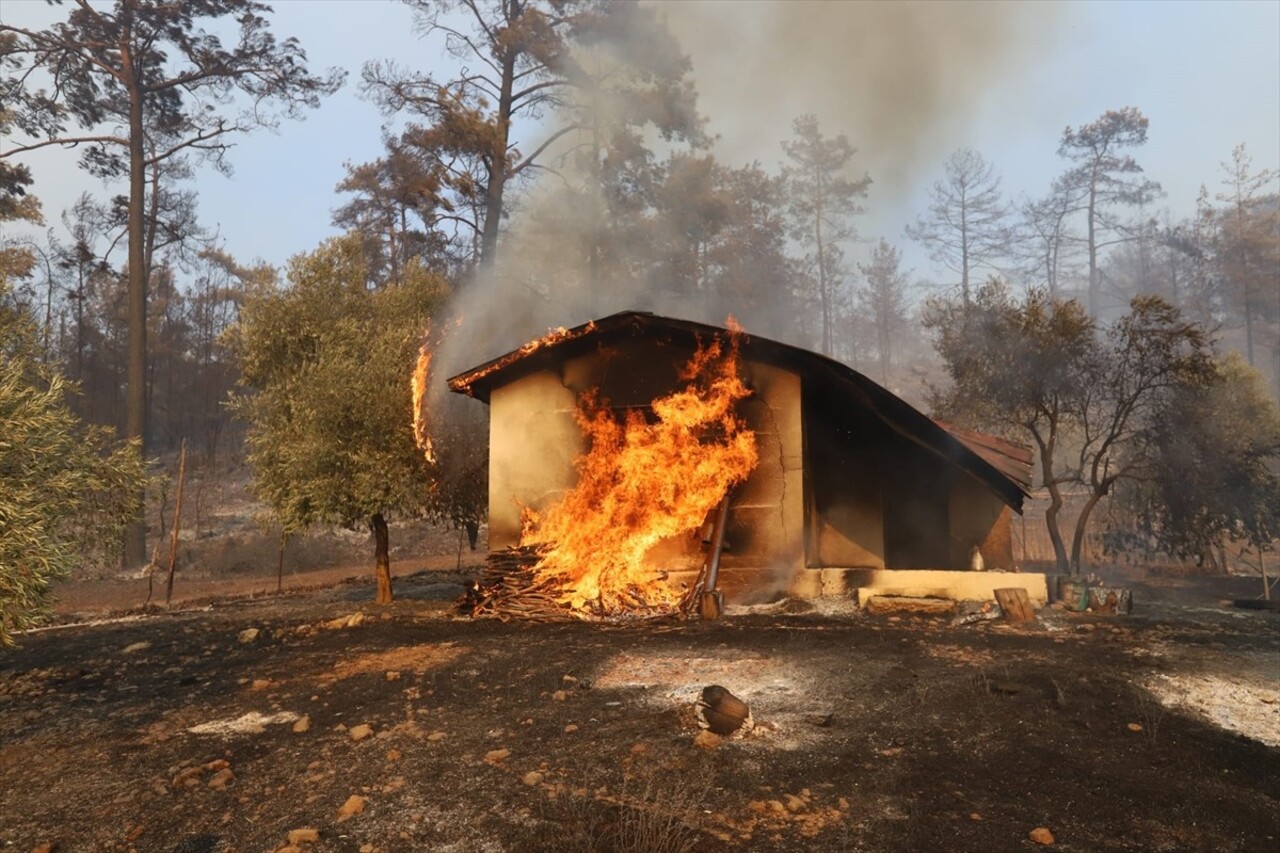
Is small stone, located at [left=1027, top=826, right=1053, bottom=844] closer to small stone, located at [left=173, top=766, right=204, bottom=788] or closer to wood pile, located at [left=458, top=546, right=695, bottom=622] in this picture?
small stone, located at [left=173, top=766, right=204, bottom=788]

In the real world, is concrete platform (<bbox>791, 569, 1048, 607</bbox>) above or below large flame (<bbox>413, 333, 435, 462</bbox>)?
below

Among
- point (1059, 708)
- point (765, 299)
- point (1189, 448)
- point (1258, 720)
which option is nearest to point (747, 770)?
point (1059, 708)

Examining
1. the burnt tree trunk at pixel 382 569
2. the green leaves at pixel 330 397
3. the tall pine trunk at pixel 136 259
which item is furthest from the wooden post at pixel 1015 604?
the tall pine trunk at pixel 136 259

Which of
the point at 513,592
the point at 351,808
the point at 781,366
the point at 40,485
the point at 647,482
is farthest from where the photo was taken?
the point at 781,366

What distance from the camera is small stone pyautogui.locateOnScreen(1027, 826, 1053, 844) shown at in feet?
17.4

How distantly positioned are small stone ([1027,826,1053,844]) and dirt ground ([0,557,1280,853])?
1.5 inches


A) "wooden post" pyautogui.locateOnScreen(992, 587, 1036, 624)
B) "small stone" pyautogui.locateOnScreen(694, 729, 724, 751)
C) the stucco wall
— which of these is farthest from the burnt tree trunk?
"wooden post" pyautogui.locateOnScreen(992, 587, 1036, 624)

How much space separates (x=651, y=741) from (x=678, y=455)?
334 inches

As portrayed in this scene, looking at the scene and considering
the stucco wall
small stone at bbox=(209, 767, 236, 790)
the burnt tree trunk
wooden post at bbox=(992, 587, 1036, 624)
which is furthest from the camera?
the burnt tree trunk

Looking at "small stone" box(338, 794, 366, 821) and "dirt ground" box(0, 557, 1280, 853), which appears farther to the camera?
"small stone" box(338, 794, 366, 821)

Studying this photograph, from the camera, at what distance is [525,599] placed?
14.6m

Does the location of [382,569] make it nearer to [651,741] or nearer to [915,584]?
[915,584]

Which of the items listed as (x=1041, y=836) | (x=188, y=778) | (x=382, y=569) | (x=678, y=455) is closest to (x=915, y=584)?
(x=678, y=455)

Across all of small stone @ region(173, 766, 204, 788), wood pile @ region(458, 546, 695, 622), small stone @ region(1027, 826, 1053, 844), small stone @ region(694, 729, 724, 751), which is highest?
wood pile @ region(458, 546, 695, 622)
